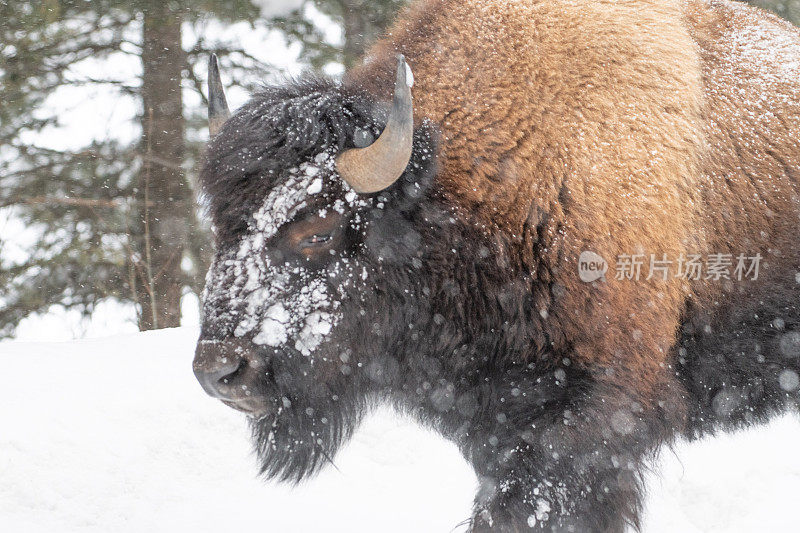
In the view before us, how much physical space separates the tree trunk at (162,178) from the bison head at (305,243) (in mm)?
5136

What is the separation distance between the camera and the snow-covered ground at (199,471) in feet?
10.7

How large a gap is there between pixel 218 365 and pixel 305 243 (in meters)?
0.56

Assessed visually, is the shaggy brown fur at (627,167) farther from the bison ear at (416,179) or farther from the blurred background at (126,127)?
the blurred background at (126,127)

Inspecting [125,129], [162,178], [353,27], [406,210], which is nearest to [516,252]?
[406,210]

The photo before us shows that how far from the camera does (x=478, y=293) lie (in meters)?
2.76

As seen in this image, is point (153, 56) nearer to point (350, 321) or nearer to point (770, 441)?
point (350, 321)

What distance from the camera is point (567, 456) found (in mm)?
2586

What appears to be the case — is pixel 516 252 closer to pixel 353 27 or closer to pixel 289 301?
pixel 289 301

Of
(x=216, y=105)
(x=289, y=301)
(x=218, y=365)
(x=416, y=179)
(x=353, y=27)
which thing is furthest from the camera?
(x=353, y=27)

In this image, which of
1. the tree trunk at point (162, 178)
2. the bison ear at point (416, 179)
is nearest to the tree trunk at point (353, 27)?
the tree trunk at point (162, 178)

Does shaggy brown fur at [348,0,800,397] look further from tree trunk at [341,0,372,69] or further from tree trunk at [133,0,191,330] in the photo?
tree trunk at [133,0,191,330]

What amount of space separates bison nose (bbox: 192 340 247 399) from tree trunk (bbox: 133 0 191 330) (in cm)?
537

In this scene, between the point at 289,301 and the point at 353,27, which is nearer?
the point at 289,301

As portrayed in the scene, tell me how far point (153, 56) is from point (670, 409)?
269 inches
